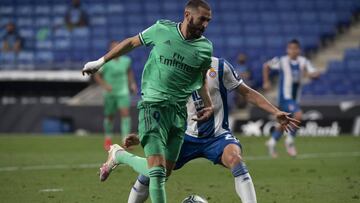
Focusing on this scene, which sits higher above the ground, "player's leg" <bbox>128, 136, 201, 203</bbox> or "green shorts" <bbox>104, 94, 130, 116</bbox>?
"player's leg" <bbox>128, 136, 201, 203</bbox>

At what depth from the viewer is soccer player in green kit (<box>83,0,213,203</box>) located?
7.39 m

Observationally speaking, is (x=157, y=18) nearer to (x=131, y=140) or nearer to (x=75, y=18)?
(x=75, y=18)

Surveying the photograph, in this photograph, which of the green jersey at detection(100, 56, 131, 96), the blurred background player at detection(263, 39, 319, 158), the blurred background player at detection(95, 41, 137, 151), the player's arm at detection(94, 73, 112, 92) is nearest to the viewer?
the blurred background player at detection(263, 39, 319, 158)

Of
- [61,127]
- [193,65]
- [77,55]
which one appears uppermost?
[193,65]

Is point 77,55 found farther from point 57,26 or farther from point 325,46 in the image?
point 325,46

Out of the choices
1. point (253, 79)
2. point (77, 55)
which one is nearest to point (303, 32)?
point (253, 79)

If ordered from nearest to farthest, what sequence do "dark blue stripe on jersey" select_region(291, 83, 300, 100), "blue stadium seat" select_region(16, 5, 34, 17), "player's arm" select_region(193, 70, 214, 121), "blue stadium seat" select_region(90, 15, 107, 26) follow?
"player's arm" select_region(193, 70, 214, 121) < "dark blue stripe on jersey" select_region(291, 83, 300, 100) < "blue stadium seat" select_region(90, 15, 107, 26) < "blue stadium seat" select_region(16, 5, 34, 17)

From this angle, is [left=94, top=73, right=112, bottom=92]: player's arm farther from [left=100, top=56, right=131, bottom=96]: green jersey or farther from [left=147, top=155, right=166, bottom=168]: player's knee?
[left=147, top=155, right=166, bottom=168]: player's knee

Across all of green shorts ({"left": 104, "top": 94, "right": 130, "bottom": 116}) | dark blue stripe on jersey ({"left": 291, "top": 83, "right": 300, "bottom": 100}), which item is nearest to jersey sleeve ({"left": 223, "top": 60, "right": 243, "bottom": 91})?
dark blue stripe on jersey ({"left": 291, "top": 83, "right": 300, "bottom": 100})

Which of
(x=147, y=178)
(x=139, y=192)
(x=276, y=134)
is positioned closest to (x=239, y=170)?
(x=147, y=178)

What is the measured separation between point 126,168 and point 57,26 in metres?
17.7

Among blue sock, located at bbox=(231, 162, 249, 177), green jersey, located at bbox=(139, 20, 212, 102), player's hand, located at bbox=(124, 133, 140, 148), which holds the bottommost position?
blue sock, located at bbox=(231, 162, 249, 177)

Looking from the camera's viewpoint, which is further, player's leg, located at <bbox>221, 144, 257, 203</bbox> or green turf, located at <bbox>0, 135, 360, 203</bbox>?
green turf, located at <bbox>0, 135, 360, 203</bbox>

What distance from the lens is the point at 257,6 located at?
31547mm
